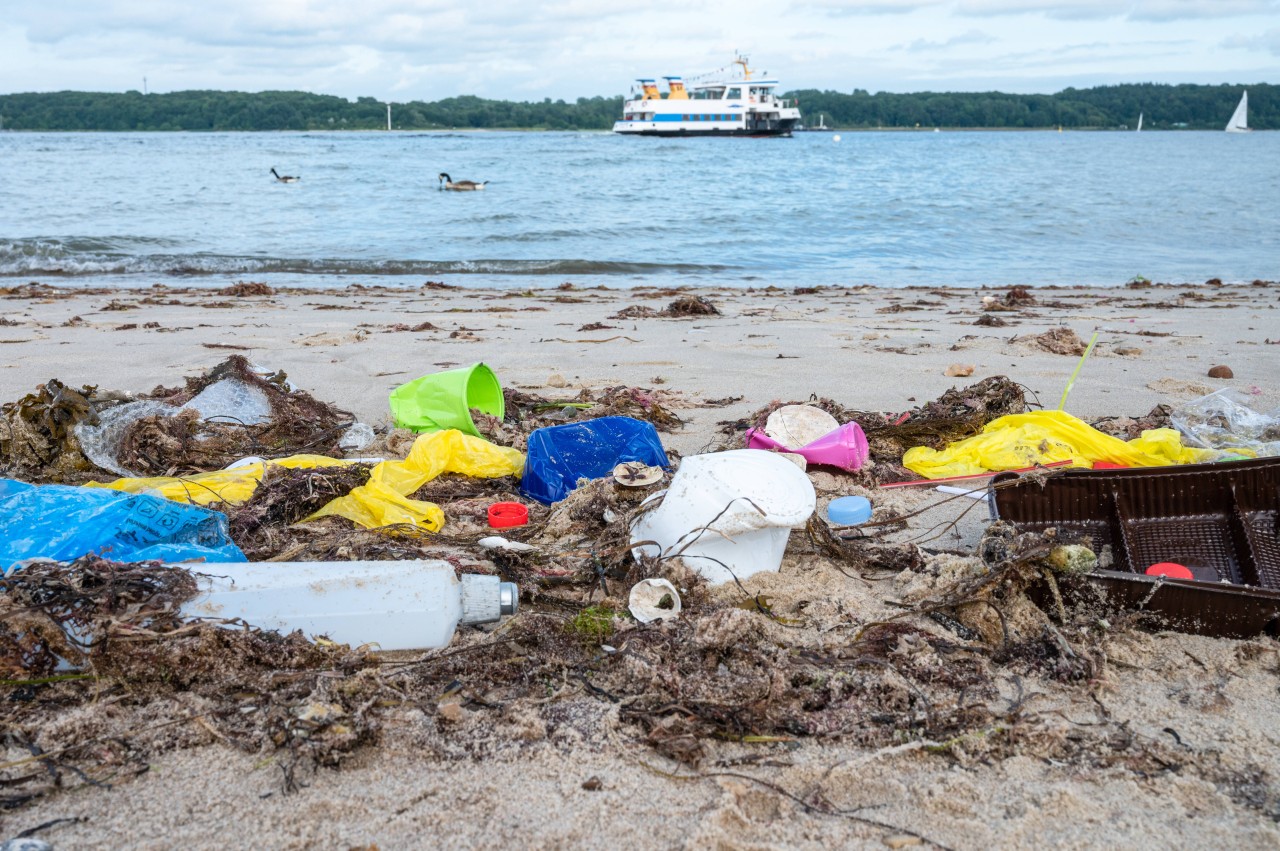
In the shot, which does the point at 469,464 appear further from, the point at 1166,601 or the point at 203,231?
the point at 203,231

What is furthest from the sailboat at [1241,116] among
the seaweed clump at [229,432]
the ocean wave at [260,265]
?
the seaweed clump at [229,432]

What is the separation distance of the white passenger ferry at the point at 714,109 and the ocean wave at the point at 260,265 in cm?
6180

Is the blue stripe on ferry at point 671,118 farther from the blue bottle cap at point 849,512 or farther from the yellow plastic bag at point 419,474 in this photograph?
the blue bottle cap at point 849,512

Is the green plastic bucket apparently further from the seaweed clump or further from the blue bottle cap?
the blue bottle cap

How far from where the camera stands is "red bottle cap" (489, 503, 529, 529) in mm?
Result: 3328

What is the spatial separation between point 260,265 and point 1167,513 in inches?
581

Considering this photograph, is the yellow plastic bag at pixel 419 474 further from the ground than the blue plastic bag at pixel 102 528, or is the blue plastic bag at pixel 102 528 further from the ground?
the blue plastic bag at pixel 102 528

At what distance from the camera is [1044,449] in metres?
3.77

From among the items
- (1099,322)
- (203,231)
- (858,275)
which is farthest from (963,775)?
(203,231)

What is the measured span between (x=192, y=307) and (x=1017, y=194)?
2573cm

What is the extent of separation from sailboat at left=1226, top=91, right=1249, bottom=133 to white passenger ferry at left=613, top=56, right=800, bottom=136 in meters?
76.9

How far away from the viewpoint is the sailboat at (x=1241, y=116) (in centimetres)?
11656

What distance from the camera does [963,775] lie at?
75.5 inches

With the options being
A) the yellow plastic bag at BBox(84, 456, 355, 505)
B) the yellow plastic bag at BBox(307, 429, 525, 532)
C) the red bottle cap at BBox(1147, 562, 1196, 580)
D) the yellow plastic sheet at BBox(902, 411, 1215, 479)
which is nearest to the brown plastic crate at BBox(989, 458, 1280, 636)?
the red bottle cap at BBox(1147, 562, 1196, 580)
